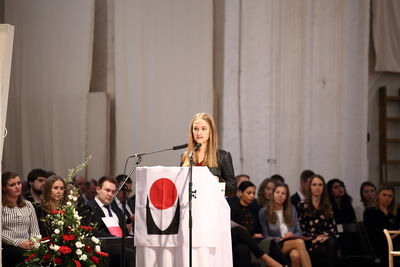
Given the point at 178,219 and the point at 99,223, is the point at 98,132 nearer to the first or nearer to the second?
the point at 99,223

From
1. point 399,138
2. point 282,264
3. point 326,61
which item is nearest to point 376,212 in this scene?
point 282,264

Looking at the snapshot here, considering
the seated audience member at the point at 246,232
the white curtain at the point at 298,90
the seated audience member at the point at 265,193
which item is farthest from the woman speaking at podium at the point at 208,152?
the white curtain at the point at 298,90

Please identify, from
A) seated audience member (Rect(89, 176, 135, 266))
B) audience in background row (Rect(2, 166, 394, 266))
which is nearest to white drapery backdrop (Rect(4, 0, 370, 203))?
audience in background row (Rect(2, 166, 394, 266))

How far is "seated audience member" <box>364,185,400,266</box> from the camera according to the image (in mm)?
7227

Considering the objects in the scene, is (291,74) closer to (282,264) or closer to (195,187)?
(282,264)

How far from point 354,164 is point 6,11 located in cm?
Result: 553

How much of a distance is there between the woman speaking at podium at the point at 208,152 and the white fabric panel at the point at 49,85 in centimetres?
486

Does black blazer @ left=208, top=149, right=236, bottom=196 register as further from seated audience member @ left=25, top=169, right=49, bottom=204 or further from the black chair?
the black chair

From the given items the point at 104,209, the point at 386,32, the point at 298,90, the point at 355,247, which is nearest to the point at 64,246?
the point at 104,209

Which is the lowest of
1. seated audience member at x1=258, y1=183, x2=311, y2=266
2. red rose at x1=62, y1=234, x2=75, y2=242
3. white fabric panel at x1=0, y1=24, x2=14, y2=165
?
seated audience member at x1=258, y1=183, x2=311, y2=266

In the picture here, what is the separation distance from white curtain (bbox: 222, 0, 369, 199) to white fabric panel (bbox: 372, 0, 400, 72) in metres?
0.39

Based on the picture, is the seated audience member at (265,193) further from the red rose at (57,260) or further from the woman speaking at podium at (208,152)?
the red rose at (57,260)

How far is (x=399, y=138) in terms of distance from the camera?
10641mm

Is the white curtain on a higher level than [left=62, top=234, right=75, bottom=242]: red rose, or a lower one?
higher
